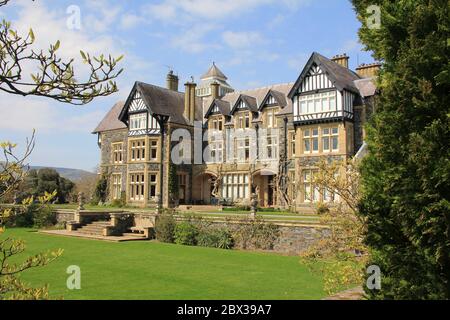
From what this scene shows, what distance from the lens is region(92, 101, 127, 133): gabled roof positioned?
3642 centimetres

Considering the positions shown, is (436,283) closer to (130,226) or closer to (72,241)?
(72,241)

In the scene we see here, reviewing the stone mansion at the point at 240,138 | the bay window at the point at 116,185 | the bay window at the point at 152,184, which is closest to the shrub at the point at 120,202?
the stone mansion at the point at 240,138

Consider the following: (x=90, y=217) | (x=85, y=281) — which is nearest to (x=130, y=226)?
(x=90, y=217)


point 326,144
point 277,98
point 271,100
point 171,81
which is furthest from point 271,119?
point 171,81

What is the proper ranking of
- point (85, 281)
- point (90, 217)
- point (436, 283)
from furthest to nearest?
point (90, 217) → point (85, 281) → point (436, 283)

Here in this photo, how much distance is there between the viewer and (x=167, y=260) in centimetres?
1376

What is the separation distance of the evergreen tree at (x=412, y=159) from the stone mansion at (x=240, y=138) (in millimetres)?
18911

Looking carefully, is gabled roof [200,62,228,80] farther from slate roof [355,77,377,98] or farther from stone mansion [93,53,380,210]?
slate roof [355,77,377,98]

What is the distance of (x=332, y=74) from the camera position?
939 inches

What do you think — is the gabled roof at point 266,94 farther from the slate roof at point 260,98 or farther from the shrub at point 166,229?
the shrub at point 166,229

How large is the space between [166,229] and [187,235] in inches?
54.9

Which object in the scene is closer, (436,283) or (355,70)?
(436,283)

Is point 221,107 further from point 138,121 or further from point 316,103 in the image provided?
point 316,103
